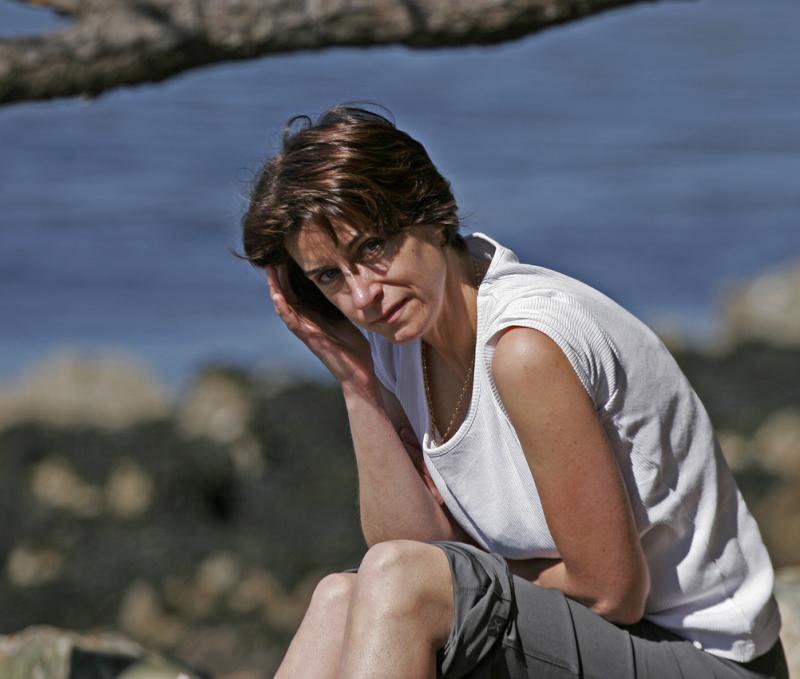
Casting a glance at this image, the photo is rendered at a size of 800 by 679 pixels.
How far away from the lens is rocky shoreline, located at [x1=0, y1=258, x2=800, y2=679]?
28.7ft

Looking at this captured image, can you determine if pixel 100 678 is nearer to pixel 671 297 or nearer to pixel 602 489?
pixel 602 489

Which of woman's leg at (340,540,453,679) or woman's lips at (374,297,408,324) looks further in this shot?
woman's lips at (374,297,408,324)

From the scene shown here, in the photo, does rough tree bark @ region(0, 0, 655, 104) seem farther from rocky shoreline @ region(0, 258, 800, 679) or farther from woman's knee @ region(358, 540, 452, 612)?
rocky shoreline @ region(0, 258, 800, 679)

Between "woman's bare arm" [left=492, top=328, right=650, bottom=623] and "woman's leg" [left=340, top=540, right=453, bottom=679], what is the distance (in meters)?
0.22

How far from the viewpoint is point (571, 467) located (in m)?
2.29

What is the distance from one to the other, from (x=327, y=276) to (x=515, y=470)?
0.46 meters

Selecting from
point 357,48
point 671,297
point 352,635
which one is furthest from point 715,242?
point 352,635

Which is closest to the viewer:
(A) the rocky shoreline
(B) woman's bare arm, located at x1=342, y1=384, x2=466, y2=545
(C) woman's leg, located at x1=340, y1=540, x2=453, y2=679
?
(C) woman's leg, located at x1=340, y1=540, x2=453, y2=679

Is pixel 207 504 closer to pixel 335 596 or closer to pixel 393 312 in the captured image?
pixel 335 596

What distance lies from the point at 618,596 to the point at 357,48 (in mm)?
1513

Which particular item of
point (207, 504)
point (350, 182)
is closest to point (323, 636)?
point (350, 182)

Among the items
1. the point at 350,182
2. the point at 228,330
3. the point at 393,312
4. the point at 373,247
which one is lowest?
the point at 228,330

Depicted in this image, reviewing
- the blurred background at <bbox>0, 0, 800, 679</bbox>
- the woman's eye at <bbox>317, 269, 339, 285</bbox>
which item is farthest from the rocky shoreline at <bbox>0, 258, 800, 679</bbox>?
the woman's eye at <bbox>317, 269, 339, 285</bbox>

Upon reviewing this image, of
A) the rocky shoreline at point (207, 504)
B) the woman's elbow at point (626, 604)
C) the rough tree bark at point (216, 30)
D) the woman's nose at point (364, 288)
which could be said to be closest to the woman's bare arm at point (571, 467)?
the woman's elbow at point (626, 604)
